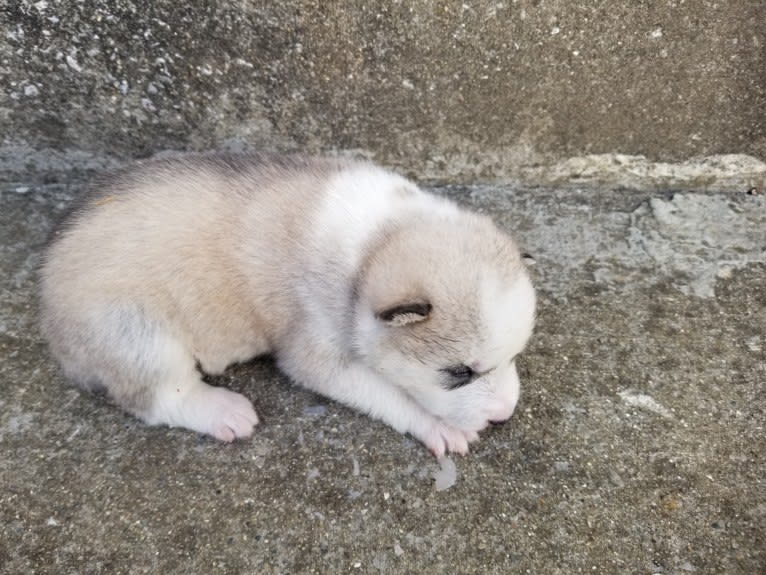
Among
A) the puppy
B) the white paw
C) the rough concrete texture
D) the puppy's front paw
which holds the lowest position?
the white paw

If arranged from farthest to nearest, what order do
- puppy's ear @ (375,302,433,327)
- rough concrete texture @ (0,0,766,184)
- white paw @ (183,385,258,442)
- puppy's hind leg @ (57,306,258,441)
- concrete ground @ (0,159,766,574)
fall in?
rough concrete texture @ (0,0,766,184) → white paw @ (183,385,258,442) → puppy's hind leg @ (57,306,258,441) → concrete ground @ (0,159,766,574) → puppy's ear @ (375,302,433,327)

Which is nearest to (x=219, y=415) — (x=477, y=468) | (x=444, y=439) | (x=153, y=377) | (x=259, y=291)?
(x=153, y=377)

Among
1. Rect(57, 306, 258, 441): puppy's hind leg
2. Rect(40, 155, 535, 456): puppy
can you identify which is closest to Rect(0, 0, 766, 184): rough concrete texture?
Rect(40, 155, 535, 456): puppy

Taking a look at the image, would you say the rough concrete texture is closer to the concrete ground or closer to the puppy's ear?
the concrete ground

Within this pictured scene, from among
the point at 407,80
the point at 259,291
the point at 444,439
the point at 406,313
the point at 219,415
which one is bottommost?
the point at 219,415

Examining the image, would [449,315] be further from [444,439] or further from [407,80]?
[407,80]
